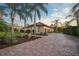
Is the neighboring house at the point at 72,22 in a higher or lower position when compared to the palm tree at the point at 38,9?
lower

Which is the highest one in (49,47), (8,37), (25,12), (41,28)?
(25,12)

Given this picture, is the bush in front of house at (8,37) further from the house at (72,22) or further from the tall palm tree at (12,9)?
the house at (72,22)

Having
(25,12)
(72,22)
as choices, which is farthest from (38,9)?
(72,22)

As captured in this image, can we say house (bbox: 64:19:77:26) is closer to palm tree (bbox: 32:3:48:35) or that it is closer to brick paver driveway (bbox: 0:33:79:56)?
brick paver driveway (bbox: 0:33:79:56)

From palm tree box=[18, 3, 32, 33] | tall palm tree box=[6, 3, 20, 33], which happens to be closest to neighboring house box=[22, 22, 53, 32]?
palm tree box=[18, 3, 32, 33]

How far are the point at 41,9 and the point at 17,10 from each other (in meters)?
0.29

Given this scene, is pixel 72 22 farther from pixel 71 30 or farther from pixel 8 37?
pixel 8 37

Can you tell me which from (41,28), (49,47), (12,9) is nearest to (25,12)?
(12,9)

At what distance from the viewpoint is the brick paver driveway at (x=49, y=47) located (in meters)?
2.26

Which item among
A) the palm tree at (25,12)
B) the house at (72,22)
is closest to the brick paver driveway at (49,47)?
the house at (72,22)

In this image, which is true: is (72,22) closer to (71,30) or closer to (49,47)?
(71,30)

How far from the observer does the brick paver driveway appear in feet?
7.40

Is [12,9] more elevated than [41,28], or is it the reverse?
[12,9]

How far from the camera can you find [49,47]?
89.7 inches
